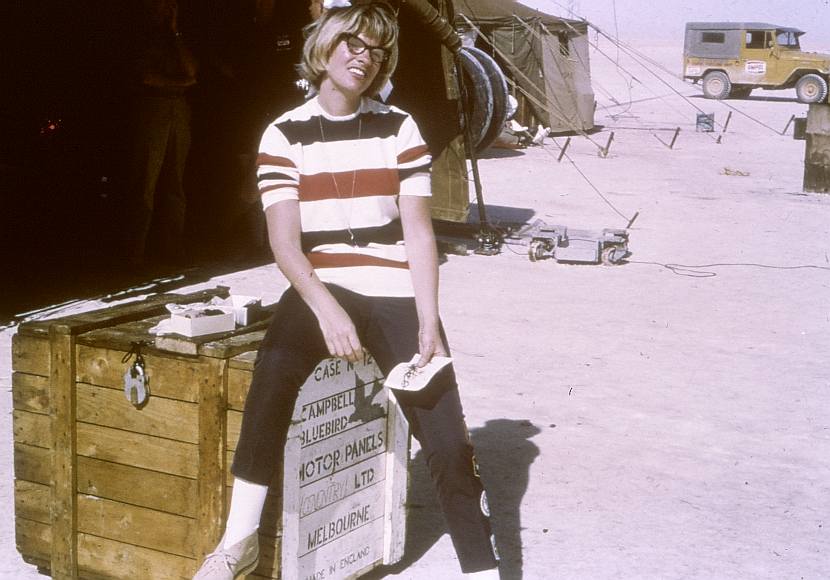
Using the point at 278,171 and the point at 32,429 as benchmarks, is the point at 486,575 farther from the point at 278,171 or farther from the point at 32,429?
the point at 32,429

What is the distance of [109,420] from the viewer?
375 centimetres

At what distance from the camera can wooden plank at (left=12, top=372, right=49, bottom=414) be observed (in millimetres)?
3844

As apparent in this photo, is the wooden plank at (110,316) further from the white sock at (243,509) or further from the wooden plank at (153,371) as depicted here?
the white sock at (243,509)

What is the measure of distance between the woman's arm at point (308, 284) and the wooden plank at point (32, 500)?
1.20 metres

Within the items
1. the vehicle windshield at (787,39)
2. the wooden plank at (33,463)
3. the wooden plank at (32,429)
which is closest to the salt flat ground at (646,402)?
the wooden plank at (33,463)

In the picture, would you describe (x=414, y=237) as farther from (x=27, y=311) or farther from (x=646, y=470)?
(x=27, y=311)

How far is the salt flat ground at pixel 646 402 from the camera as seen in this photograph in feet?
14.3

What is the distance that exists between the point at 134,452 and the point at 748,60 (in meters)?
41.3

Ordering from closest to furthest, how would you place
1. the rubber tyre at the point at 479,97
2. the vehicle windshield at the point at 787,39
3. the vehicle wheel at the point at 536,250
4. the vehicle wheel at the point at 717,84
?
the vehicle wheel at the point at 536,250
the rubber tyre at the point at 479,97
the vehicle windshield at the point at 787,39
the vehicle wheel at the point at 717,84

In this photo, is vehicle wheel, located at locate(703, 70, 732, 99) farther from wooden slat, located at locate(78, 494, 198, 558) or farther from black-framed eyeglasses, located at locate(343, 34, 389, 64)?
wooden slat, located at locate(78, 494, 198, 558)

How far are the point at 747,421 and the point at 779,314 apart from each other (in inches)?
114

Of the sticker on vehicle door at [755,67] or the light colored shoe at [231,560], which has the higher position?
the sticker on vehicle door at [755,67]

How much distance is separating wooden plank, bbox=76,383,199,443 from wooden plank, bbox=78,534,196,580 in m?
0.37

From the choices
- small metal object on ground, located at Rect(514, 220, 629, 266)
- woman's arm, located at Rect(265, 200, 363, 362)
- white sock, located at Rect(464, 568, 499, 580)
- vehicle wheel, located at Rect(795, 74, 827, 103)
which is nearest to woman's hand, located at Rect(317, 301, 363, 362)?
woman's arm, located at Rect(265, 200, 363, 362)
